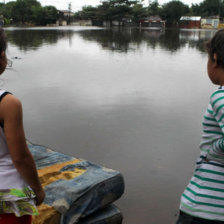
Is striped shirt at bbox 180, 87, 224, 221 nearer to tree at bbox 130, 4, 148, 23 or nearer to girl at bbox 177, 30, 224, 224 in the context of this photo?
girl at bbox 177, 30, 224, 224

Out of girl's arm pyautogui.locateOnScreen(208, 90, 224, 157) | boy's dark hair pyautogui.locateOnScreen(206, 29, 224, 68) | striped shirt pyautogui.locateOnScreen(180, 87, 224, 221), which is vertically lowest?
striped shirt pyautogui.locateOnScreen(180, 87, 224, 221)

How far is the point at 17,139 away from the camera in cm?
130

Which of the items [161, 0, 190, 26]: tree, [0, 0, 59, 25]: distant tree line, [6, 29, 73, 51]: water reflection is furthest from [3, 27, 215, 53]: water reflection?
[161, 0, 190, 26]: tree

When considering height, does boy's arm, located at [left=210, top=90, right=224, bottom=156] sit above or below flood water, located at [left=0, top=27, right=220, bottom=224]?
above

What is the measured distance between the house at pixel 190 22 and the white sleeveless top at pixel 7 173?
78.5 meters

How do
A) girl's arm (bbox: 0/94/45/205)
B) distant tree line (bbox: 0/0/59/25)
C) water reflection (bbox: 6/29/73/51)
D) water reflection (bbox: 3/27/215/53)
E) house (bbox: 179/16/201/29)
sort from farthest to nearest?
1. house (bbox: 179/16/201/29)
2. distant tree line (bbox: 0/0/59/25)
3. water reflection (bbox: 3/27/215/53)
4. water reflection (bbox: 6/29/73/51)
5. girl's arm (bbox: 0/94/45/205)

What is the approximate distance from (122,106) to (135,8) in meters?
63.7

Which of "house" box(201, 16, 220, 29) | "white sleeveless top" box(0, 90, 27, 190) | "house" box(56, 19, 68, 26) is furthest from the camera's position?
"house" box(56, 19, 68, 26)

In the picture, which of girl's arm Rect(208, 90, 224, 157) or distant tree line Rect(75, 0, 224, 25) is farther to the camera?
distant tree line Rect(75, 0, 224, 25)

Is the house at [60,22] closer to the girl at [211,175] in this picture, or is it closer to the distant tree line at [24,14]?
the distant tree line at [24,14]

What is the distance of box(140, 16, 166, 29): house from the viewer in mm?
68575

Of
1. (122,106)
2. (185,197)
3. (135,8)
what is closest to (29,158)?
(185,197)

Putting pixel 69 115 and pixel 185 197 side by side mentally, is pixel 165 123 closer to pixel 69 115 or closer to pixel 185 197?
pixel 69 115

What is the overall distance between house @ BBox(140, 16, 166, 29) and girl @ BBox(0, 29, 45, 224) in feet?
229
